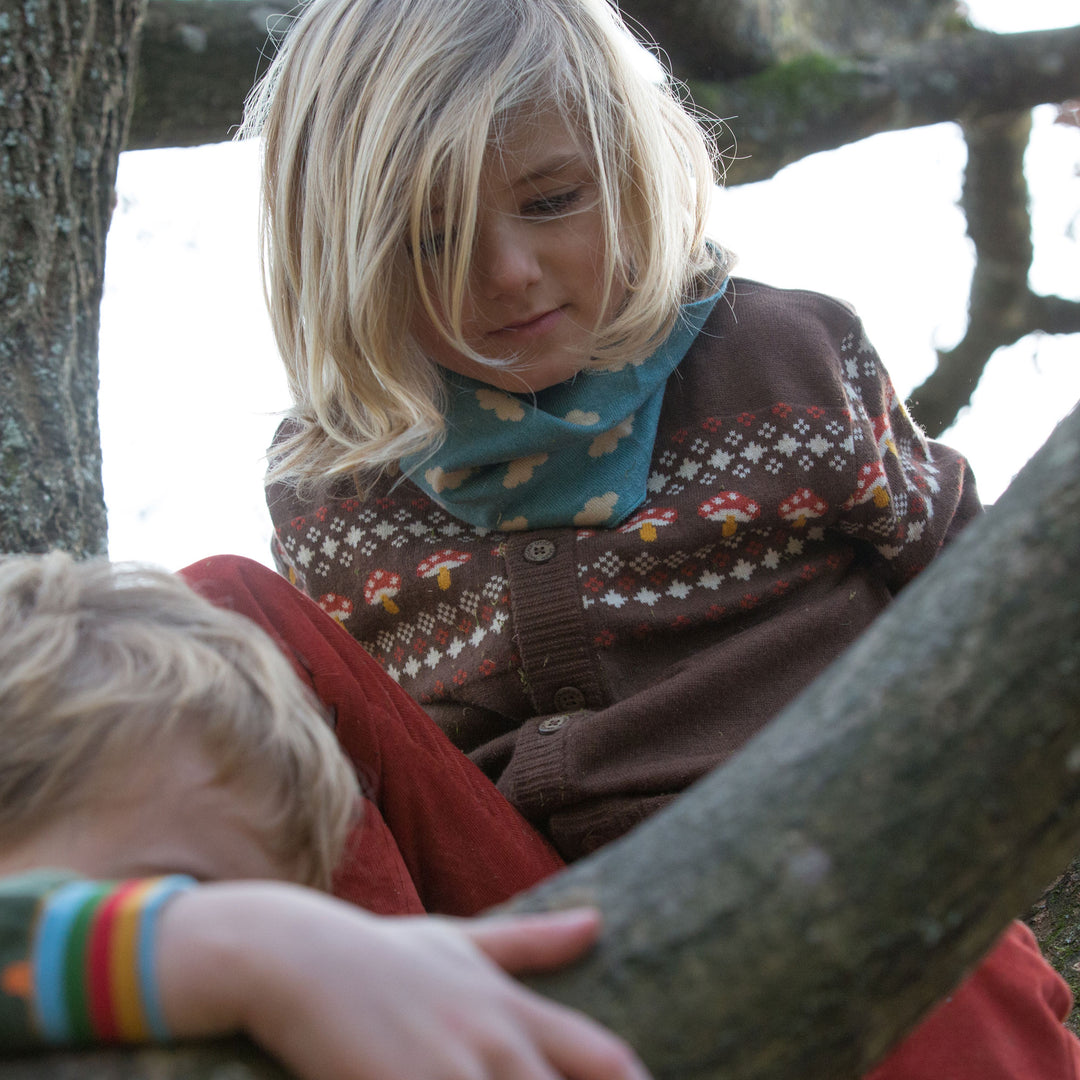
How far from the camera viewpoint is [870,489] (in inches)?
78.7

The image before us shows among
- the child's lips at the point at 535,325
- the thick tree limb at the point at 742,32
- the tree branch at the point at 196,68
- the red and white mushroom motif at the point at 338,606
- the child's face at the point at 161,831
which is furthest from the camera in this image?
the thick tree limb at the point at 742,32

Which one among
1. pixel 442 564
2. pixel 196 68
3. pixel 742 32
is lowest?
pixel 442 564

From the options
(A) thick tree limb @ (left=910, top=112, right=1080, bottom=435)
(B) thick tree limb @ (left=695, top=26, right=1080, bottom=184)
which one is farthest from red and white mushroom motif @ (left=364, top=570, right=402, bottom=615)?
(A) thick tree limb @ (left=910, top=112, right=1080, bottom=435)

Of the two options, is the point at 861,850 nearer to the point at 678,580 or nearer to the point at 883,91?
the point at 678,580

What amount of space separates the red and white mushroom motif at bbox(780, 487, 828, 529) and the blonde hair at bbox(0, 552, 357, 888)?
1.02 metres

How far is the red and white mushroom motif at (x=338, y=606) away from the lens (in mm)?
2223

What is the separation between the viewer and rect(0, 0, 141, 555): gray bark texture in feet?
6.77

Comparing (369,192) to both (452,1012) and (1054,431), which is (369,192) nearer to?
(1054,431)

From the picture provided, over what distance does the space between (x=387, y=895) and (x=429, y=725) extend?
263 mm

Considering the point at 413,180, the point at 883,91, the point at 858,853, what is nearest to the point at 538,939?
the point at 858,853

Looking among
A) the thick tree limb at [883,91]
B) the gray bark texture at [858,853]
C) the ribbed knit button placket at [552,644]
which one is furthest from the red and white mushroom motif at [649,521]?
the thick tree limb at [883,91]

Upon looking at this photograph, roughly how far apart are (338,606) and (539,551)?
1.48ft

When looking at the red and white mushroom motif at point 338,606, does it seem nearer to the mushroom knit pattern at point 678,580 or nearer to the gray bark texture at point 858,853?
the mushroom knit pattern at point 678,580

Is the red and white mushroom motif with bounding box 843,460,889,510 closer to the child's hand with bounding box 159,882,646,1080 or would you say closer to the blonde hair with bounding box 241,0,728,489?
the blonde hair with bounding box 241,0,728,489
